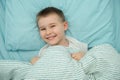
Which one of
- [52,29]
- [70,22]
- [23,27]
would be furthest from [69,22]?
[23,27]

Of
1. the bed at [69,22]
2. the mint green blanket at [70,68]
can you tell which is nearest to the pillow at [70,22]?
the bed at [69,22]

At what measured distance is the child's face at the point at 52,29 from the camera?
60.3 inches

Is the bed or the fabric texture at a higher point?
the bed

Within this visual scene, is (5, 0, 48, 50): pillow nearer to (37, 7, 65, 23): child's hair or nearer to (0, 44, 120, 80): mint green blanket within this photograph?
(37, 7, 65, 23): child's hair

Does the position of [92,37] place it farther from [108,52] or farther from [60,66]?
[60,66]

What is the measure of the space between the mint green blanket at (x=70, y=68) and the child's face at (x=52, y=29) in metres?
0.20

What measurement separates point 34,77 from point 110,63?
39cm

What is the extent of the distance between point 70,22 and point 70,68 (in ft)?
1.43

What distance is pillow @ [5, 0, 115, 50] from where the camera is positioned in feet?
5.24

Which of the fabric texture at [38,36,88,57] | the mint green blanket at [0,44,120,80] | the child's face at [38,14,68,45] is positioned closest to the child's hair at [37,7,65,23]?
the child's face at [38,14,68,45]

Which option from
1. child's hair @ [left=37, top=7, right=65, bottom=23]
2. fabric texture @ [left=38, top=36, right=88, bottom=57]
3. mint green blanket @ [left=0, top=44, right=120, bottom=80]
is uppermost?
child's hair @ [left=37, top=7, right=65, bottom=23]

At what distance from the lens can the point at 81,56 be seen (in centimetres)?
144

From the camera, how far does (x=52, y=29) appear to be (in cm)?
154

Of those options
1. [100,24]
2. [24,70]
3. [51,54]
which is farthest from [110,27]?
[24,70]
